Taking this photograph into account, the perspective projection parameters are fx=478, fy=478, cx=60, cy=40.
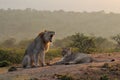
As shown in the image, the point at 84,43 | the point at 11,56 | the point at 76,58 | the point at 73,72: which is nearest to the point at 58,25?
the point at 84,43

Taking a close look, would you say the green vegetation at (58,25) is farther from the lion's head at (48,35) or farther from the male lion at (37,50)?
the lion's head at (48,35)

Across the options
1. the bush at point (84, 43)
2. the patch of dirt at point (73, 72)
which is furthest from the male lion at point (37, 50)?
the bush at point (84, 43)

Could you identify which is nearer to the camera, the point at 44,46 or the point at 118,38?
the point at 44,46

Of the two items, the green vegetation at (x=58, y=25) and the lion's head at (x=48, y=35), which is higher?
the green vegetation at (x=58, y=25)

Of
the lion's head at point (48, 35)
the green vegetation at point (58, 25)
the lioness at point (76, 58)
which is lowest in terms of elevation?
the lioness at point (76, 58)

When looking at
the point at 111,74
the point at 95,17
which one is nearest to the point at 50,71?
the point at 111,74

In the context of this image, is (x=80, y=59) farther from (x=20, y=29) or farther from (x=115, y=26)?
(x=115, y=26)

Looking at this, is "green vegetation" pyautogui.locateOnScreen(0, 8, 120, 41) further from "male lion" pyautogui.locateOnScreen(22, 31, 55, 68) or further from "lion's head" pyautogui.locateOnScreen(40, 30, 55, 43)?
"lion's head" pyautogui.locateOnScreen(40, 30, 55, 43)

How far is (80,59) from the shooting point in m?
18.0

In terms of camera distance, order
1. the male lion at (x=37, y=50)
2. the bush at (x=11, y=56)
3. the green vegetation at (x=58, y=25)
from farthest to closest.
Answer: the green vegetation at (x=58, y=25) < the bush at (x=11, y=56) < the male lion at (x=37, y=50)

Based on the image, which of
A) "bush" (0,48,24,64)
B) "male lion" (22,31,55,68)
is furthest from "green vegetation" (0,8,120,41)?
"male lion" (22,31,55,68)

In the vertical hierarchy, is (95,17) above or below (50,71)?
above

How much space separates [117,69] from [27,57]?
3805 millimetres

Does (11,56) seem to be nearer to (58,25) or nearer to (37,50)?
(37,50)
